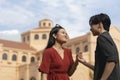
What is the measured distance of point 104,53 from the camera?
452 cm

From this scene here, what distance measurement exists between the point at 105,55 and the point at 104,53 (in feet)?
0.10

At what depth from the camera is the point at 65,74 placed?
5793 millimetres

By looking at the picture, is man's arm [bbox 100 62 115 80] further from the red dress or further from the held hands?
the red dress

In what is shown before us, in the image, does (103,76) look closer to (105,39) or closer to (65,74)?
(105,39)

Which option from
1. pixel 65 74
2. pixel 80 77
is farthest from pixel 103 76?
pixel 80 77

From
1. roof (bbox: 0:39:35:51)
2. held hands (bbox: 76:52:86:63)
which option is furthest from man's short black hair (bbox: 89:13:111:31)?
roof (bbox: 0:39:35:51)

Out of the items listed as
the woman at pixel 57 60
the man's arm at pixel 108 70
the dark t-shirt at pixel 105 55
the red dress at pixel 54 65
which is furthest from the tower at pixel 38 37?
the man's arm at pixel 108 70

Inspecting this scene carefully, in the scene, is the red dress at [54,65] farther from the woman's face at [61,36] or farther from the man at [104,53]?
the man at [104,53]

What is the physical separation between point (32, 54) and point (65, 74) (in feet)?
217

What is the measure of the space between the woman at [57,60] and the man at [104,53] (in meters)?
1.06

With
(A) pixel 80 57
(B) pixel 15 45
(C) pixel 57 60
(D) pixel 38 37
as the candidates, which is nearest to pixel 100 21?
(A) pixel 80 57

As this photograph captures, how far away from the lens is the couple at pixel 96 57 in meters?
4.49

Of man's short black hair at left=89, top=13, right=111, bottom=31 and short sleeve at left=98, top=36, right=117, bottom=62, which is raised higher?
man's short black hair at left=89, top=13, right=111, bottom=31

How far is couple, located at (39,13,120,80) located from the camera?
4488 mm
